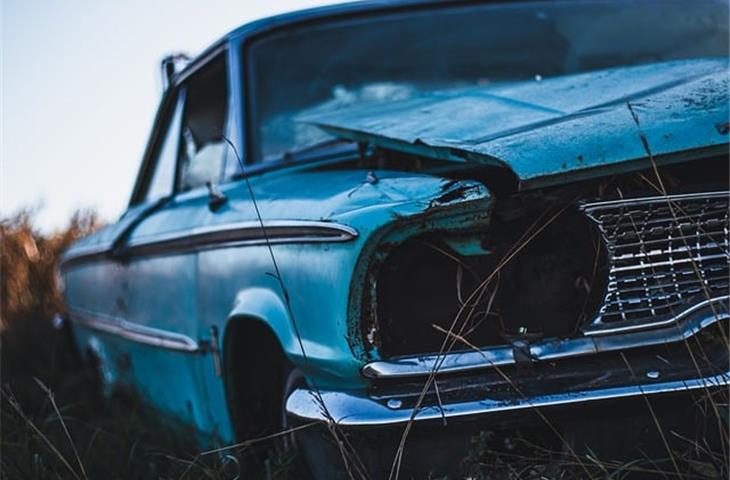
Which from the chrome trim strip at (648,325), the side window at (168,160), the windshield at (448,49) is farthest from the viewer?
the side window at (168,160)

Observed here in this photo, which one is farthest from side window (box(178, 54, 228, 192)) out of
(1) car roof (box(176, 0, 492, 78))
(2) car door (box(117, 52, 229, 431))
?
(1) car roof (box(176, 0, 492, 78))

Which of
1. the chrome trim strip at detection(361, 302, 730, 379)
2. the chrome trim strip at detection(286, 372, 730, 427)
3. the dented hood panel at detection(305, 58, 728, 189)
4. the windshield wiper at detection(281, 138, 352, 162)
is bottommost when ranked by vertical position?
the chrome trim strip at detection(286, 372, 730, 427)

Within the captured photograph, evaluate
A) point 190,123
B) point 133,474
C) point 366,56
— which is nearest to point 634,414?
point 133,474

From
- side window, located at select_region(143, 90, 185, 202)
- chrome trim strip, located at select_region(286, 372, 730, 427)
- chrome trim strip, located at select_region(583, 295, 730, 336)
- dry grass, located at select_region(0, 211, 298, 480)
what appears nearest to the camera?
chrome trim strip, located at select_region(286, 372, 730, 427)

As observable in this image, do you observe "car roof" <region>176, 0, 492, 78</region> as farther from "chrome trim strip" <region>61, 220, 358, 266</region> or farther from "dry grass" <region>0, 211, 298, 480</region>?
"dry grass" <region>0, 211, 298, 480</region>

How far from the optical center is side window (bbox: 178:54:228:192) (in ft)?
12.3

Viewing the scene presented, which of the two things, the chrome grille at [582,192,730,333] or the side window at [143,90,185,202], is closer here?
the chrome grille at [582,192,730,333]

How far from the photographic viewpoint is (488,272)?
2271 millimetres

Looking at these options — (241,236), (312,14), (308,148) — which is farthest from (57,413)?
(312,14)

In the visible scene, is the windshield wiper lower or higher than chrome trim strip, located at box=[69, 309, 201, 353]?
higher

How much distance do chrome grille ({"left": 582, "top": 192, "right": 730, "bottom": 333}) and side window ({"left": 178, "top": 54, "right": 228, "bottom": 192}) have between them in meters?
1.73

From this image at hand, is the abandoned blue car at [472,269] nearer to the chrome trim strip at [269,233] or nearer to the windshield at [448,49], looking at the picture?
the chrome trim strip at [269,233]

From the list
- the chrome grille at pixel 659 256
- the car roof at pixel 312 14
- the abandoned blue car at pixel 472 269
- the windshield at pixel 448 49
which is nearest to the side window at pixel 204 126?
the car roof at pixel 312 14

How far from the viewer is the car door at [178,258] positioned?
3266 mm
